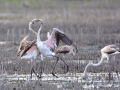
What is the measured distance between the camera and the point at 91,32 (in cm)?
1666

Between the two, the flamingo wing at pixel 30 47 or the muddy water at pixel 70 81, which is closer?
the muddy water at pixel 70 81

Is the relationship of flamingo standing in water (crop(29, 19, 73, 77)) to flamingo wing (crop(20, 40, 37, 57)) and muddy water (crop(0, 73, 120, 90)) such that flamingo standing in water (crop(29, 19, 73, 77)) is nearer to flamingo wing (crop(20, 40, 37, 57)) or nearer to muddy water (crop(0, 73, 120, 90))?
flamingo wing (crop(20, 40, 37, 57))

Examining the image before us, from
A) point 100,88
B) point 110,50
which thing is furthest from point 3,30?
point 100,88

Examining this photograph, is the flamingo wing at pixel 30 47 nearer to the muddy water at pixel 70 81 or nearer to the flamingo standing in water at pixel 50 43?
the flamingo standing in water at pixel 50 43

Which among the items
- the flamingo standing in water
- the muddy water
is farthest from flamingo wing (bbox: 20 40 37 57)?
the muddy water

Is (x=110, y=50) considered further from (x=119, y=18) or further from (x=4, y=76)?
(x=119, y=18)

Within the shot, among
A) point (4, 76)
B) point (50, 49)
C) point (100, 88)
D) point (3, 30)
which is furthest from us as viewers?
point (3, 30)

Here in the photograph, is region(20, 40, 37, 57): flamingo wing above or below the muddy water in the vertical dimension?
above

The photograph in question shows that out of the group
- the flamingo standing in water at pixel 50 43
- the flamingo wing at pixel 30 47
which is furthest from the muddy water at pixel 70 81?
the flamingo wing at pixel 30 47

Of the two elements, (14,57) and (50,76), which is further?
(14,57)

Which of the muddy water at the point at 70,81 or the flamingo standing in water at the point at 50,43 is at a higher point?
the flamingo standing in water at the point at 50,43

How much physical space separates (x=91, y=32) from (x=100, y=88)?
10.2 metres

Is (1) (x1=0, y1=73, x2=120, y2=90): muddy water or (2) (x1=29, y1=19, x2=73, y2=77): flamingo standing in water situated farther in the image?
(2) (x1=29, y1=19, x2=73, y2=77): flamingo standing in water

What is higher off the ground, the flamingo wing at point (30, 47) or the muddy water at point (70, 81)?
the flamingo wing at point (30, 47)
